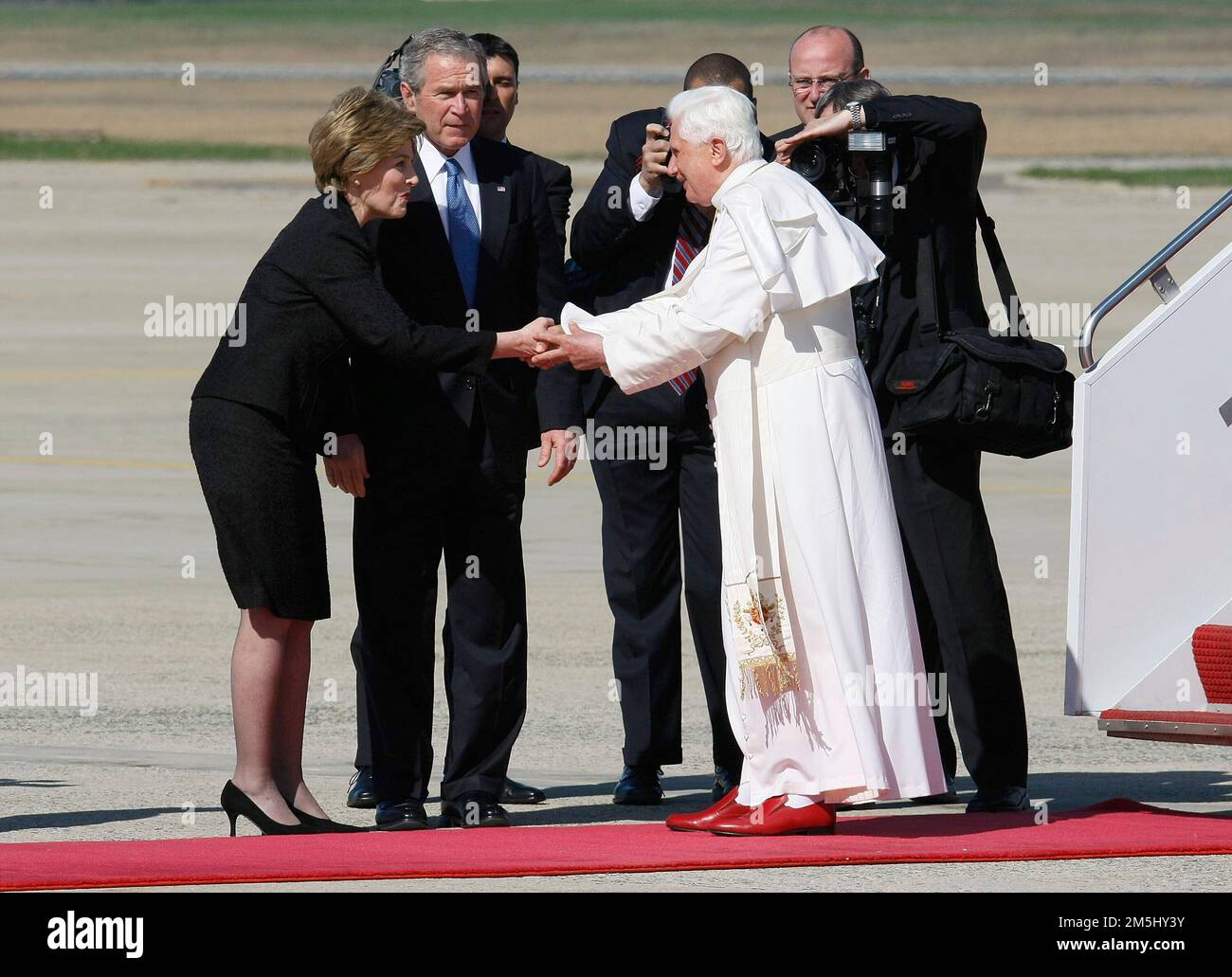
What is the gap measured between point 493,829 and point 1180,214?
28619 millimetres

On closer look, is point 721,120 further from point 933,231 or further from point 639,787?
point 639,787

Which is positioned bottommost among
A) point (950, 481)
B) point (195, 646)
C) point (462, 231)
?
point (195, 646)

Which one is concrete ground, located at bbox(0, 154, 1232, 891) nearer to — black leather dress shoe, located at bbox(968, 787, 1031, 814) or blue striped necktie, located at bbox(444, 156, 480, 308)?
black leather dress shoe, located at bbox(968, 787, 1031, 814)

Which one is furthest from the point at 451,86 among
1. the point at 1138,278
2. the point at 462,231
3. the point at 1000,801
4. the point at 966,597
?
the point at 1000,801

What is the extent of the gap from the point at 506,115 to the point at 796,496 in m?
2.22

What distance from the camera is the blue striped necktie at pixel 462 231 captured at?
7.12 m

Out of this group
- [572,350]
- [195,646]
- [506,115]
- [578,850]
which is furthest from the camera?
[195,646]

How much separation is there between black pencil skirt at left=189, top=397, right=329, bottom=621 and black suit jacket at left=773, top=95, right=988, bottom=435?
1786 millimetres

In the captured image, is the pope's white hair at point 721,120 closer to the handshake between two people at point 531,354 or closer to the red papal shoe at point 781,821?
the handshake between two people at point 531,354

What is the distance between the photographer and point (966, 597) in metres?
7.32

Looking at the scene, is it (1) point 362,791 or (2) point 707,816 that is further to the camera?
(1) point 362,791

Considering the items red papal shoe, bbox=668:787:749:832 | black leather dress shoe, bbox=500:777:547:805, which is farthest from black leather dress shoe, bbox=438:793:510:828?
red papal shoe, bbox=668:787:749:832

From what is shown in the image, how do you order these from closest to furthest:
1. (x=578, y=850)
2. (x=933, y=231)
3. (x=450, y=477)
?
(x=578, y=850), (x=450, y=477), (x=933, y=231)

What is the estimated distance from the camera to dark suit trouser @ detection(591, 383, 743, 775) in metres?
7.65
